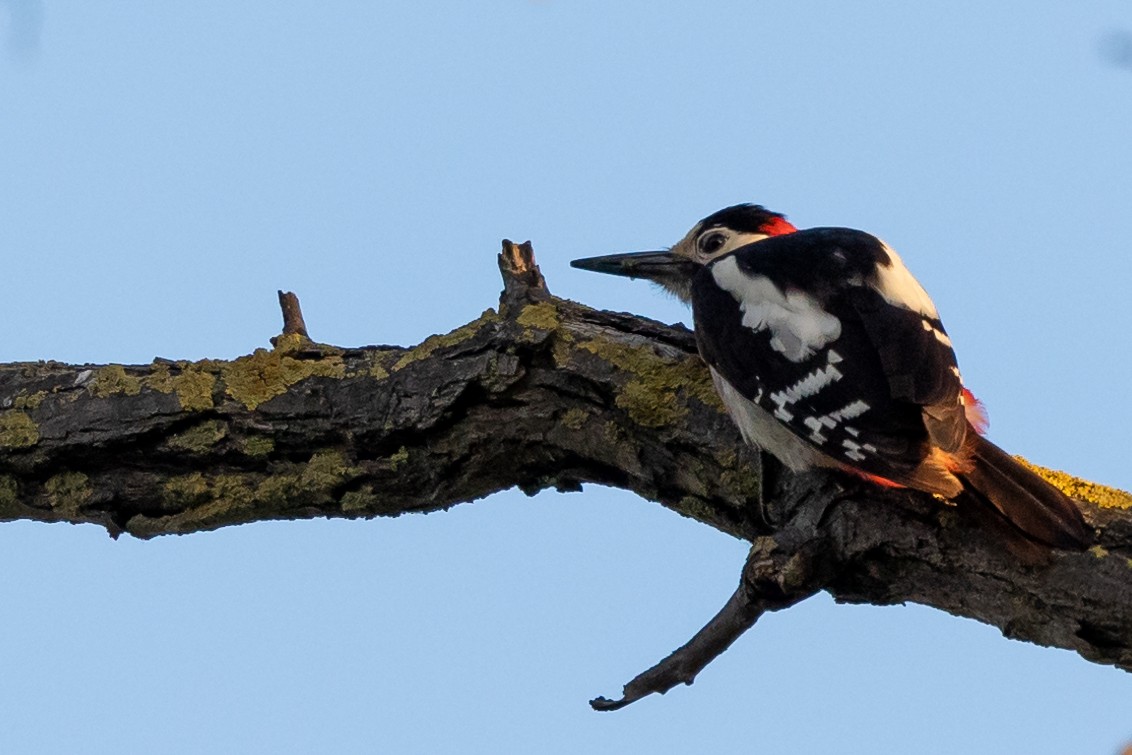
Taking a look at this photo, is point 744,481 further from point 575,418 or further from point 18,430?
point 18,430

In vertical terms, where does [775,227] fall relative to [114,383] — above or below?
above

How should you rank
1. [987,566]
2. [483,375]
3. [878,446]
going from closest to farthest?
1. [987,566]
2. [878,446]
3. [483,375]

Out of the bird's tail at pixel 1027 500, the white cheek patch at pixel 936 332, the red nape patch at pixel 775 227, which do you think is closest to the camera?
the bird's tail at pixel 1027 500

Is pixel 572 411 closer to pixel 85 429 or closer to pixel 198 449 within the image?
pixel 198 449

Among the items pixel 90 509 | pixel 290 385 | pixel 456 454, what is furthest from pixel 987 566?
pixel 90 509

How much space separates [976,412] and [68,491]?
2.25 m

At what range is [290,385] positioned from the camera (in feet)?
11.8

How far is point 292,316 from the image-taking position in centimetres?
384

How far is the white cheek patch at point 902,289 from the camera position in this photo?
353 cm

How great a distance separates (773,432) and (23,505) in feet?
6.27

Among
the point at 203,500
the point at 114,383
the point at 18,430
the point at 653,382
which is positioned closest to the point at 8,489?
the point at 18,430

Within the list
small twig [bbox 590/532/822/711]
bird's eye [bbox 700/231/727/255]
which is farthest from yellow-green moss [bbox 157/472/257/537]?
bird's eye [bbox 700/231/727/255]

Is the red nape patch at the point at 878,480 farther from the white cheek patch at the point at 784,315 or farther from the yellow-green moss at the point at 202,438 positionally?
the yellow-green moss at the point at 202,438

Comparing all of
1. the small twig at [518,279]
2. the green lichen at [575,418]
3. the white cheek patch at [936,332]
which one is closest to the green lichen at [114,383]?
the small twig at [518,279]
